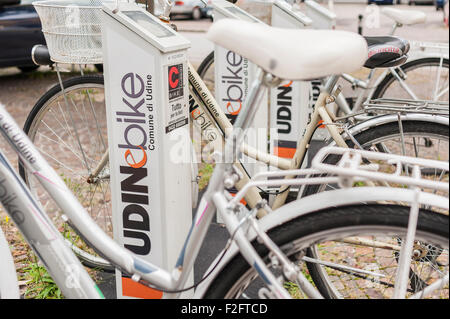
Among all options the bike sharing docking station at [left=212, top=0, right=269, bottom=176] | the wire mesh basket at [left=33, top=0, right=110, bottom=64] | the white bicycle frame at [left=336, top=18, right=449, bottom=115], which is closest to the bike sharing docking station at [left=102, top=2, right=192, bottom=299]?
the wire mesh basket at [left=33, top=0, right=110, bottom=64]

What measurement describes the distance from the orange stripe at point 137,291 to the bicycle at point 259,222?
616 mm

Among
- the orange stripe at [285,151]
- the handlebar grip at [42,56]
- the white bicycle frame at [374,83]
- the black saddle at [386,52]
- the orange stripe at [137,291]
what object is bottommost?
the orange stripe at [285,151]

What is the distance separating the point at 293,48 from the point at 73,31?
1.28 metres

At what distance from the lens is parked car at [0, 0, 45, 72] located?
6.90 meters

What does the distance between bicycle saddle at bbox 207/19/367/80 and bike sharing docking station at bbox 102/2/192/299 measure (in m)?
0.57

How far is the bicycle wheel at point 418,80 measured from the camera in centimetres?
421

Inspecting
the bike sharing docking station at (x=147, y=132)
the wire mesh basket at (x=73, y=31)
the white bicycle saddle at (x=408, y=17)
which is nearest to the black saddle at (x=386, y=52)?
the bike sharing docking station at (x=147, y=132)

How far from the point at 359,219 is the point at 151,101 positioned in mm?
973

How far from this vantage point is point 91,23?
229 centimetres

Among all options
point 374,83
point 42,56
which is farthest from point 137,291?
point 374,83

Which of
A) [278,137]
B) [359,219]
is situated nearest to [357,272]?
[359,219]

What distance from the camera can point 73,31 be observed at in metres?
2.29

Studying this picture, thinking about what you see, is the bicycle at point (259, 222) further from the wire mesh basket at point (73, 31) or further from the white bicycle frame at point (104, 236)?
the wire mesh basket at point (73, 31)
